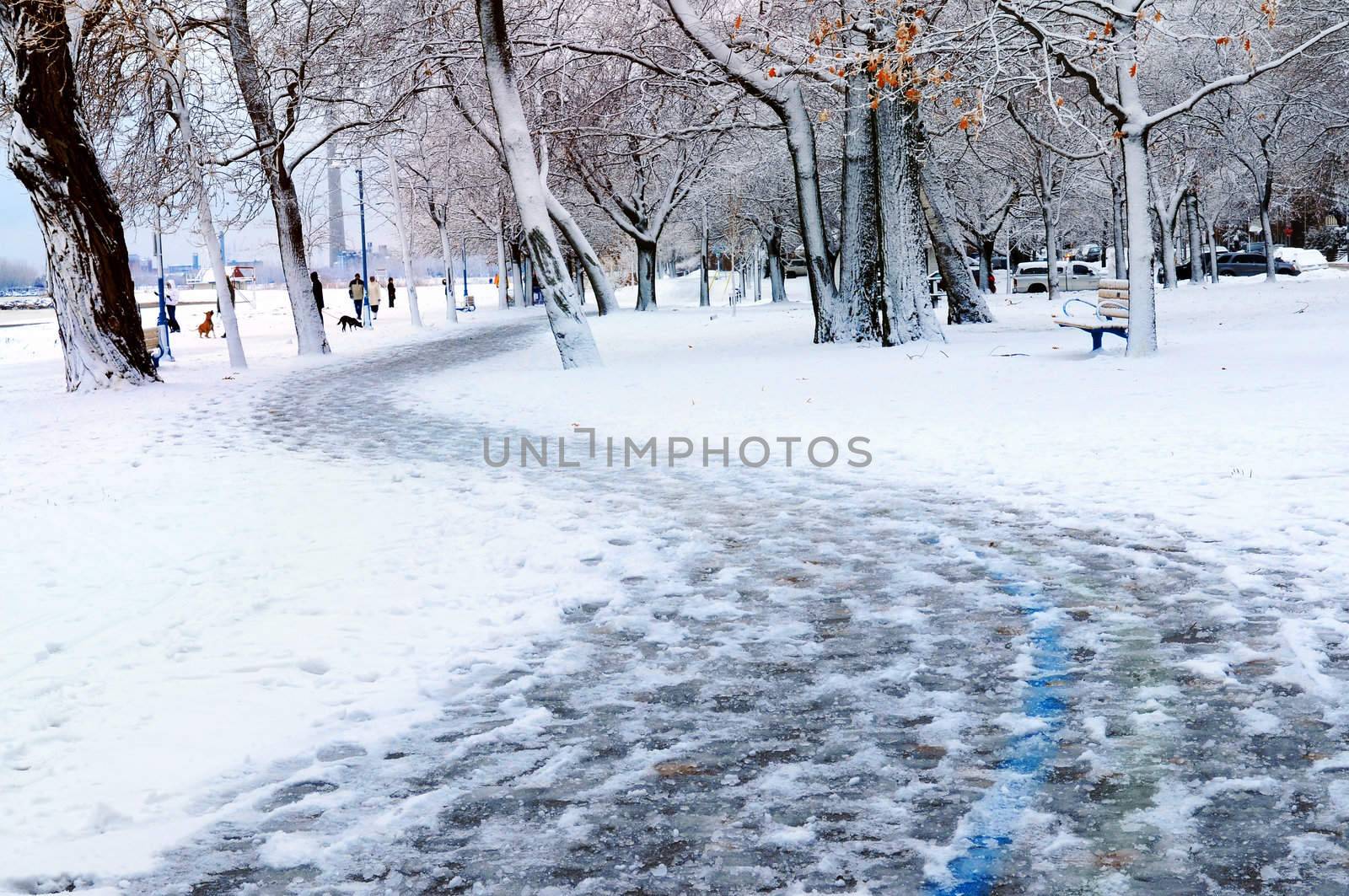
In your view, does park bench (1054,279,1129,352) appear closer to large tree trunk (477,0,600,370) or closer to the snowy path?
large tree trunk (477,0,600,370)

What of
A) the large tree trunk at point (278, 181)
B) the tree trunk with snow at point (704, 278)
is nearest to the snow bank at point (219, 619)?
the large tree trunk at point (278, 181)

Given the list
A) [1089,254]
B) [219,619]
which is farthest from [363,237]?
[1089,254]

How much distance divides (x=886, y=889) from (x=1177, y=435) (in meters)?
7.98

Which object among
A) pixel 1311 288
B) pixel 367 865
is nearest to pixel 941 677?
pixel 367 865

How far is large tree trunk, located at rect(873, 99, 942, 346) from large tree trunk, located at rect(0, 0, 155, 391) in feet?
36.7

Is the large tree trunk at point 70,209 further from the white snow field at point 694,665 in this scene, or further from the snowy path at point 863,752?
the snowy path at point 863,752

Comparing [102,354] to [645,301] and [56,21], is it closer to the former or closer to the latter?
[56,21]

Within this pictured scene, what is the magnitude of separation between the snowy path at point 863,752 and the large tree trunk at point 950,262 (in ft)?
66.4

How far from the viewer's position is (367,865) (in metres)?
3.32

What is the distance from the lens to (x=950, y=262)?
26.4 m

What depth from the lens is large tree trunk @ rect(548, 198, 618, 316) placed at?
1040 inches

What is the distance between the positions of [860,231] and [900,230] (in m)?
0.91

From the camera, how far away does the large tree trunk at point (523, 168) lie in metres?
17.3

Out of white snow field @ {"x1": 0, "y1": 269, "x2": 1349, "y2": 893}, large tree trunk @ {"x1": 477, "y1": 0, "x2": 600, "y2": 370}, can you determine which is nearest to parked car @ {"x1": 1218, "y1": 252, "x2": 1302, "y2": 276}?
large tree trunk @ {"x1": 477, "y1": 0, "x2": 600, "y2": 370}
